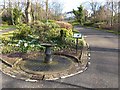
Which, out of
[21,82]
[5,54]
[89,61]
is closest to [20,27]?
[5,54]

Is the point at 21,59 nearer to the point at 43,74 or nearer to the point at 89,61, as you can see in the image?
the point at 43,74

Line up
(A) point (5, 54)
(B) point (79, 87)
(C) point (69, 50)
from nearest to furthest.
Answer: (B) point (79, 87), (A) point (5, 54), (C) point (69, 50)

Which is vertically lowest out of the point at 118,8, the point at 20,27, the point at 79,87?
the point at 79,87

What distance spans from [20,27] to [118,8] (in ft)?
80.2

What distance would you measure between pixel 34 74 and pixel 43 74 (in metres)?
0.37

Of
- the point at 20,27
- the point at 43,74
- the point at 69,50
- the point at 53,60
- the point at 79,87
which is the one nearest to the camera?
the point at 79,87

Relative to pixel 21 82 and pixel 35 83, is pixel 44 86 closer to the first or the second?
pixel 35 83

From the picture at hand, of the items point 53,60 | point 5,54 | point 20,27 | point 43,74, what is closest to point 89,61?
point 53,60

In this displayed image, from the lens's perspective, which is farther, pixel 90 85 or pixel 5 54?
pixel 5 54

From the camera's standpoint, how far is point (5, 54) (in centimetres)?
1056

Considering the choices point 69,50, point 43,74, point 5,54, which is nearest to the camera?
point 43,74

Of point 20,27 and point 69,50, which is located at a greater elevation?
point 20,27

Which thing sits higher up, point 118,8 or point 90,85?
point 118,8

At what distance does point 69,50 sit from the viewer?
1180 centimetres
